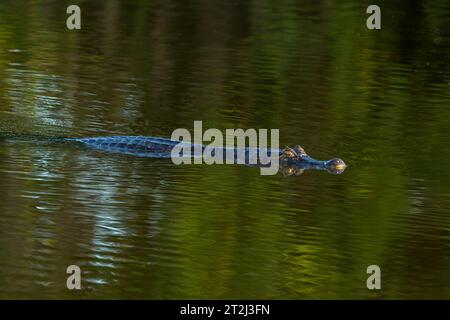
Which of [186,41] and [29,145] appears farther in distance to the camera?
[186,41]

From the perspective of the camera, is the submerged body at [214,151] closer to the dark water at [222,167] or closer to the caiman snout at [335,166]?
the caiman snout at [335,166]

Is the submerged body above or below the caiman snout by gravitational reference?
above

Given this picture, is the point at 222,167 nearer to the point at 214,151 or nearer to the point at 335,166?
the point at 214,151

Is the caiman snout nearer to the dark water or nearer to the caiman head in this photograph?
the caiman head

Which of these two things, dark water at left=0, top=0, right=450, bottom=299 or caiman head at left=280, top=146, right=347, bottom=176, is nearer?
dark water at left=0, top=0, right=450, bottom=299

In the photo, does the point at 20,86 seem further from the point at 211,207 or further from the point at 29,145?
the point at 211,207

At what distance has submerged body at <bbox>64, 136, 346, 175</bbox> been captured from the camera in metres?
16.1

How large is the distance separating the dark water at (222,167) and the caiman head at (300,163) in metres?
0.27

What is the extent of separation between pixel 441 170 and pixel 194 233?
15.1 feet

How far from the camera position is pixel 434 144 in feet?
59.2

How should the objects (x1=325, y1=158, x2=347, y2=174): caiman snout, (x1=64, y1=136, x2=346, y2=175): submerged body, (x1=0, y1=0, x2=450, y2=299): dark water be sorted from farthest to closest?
(x1=64, y1=136, x2=346, y2=175): submerged body
(x1=325, y1=158, x2=347, y2=174): caiman snout
(x1=0, y1=0, x2=450, y2=299): dark water

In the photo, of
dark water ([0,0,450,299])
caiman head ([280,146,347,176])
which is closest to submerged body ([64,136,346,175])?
caiman head ([280,146,347,176])

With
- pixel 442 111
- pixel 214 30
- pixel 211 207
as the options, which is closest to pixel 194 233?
pixel 211 207

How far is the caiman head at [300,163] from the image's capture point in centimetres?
1600
